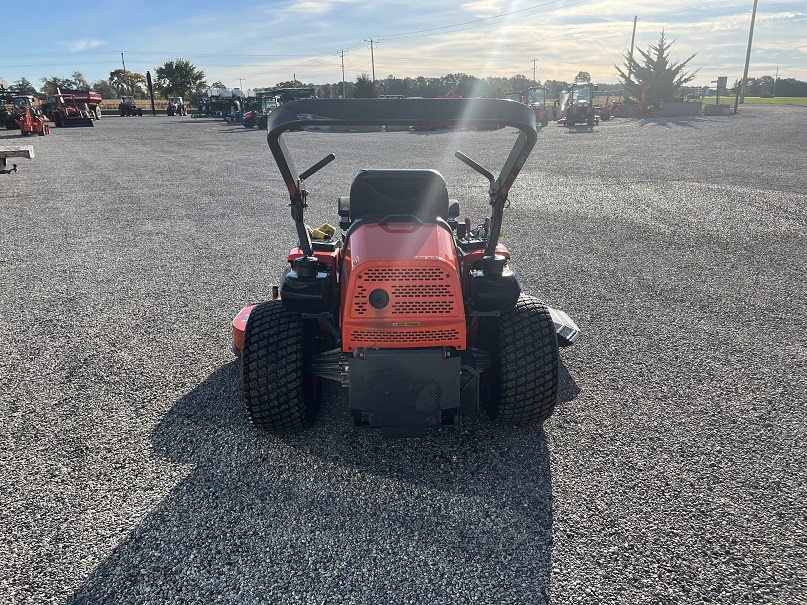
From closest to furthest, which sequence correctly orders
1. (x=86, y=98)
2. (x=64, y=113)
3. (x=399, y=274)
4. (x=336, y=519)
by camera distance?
(x=336, y=519), (x=399, y=274), (x=64, y=113), (x=86, y=98)

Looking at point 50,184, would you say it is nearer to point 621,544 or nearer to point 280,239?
point 280,239

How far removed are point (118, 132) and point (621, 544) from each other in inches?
1274

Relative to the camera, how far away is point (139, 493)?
3.06 meters

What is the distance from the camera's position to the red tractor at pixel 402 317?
10.0 ft

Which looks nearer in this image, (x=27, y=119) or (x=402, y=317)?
(x=402, y=317)

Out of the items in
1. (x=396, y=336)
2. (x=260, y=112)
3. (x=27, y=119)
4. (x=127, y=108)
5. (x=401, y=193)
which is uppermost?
Answer: (x=127, y=108)

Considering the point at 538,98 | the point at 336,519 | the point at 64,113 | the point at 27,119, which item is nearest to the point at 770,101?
the point at 538,98

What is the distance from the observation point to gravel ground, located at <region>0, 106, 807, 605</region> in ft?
8.33

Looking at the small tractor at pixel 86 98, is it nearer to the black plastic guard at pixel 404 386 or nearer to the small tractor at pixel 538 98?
the small tractor at pixel 538 98

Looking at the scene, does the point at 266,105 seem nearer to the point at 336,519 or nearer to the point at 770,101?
the point at 336,519

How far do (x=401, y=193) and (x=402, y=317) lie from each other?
1047 mm

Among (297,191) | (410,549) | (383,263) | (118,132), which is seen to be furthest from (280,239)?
(118,132)

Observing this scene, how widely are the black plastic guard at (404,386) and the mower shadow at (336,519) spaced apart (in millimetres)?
347

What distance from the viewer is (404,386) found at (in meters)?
3.09
